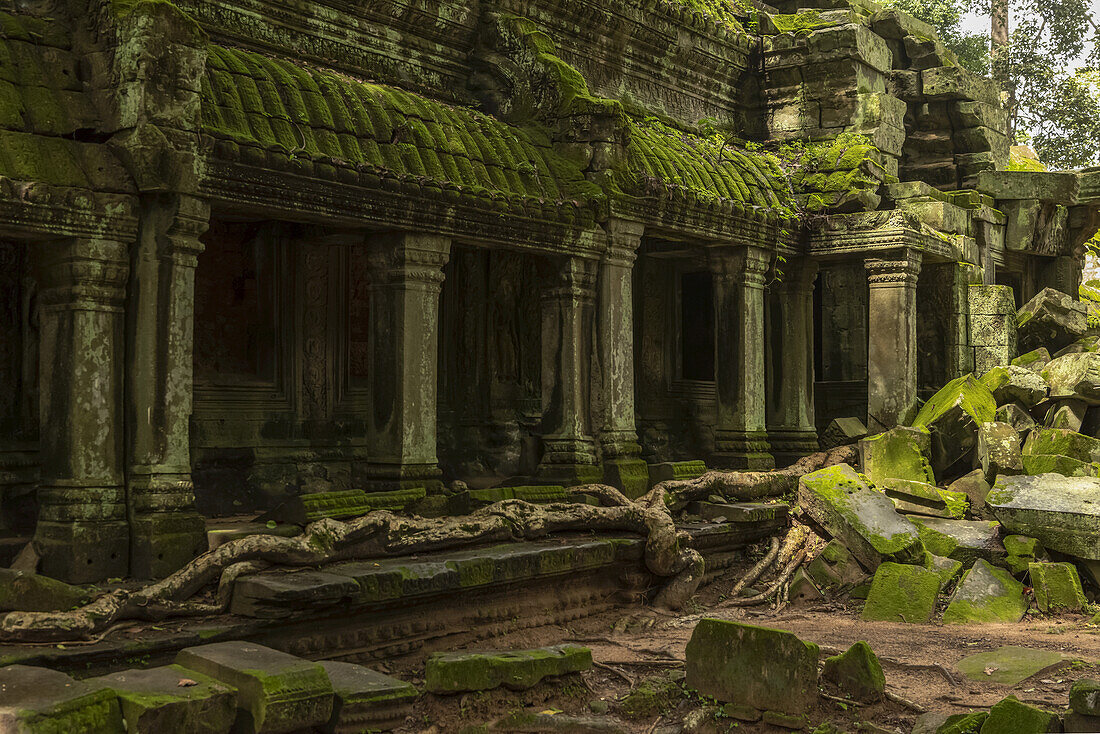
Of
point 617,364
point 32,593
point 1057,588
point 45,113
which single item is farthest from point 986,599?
point 45,113

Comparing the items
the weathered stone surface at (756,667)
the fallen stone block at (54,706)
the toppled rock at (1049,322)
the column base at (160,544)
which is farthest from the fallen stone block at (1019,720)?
the toppled rock at (1049,322)

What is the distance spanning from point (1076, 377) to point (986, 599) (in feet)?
11.2

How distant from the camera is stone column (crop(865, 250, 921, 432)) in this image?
38.1 ft

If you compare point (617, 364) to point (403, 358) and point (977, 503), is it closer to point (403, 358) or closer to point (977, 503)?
point (403, 358)

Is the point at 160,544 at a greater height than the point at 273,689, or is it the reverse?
the point at 160,544

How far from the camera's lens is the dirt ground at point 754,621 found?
6.11 meters

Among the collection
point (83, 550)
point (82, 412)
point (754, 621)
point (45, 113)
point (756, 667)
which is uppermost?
point (45, 113)

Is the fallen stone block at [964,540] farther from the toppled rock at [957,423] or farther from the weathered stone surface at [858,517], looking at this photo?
the toppled rock at [957,423]

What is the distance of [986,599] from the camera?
9031 millimetres

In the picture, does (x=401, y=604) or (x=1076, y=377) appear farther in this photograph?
(x=1076, y=377)

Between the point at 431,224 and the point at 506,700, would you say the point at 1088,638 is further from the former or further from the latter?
the point at 431,224

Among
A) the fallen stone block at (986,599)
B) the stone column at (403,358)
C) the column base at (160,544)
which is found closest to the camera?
the column base at (160,544)

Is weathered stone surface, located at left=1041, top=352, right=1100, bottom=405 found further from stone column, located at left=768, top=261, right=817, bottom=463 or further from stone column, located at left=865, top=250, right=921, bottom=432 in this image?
stone column, located at left=768, top=261, right=817, bottom=463

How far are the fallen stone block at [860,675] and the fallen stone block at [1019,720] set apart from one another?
1.13 meters
